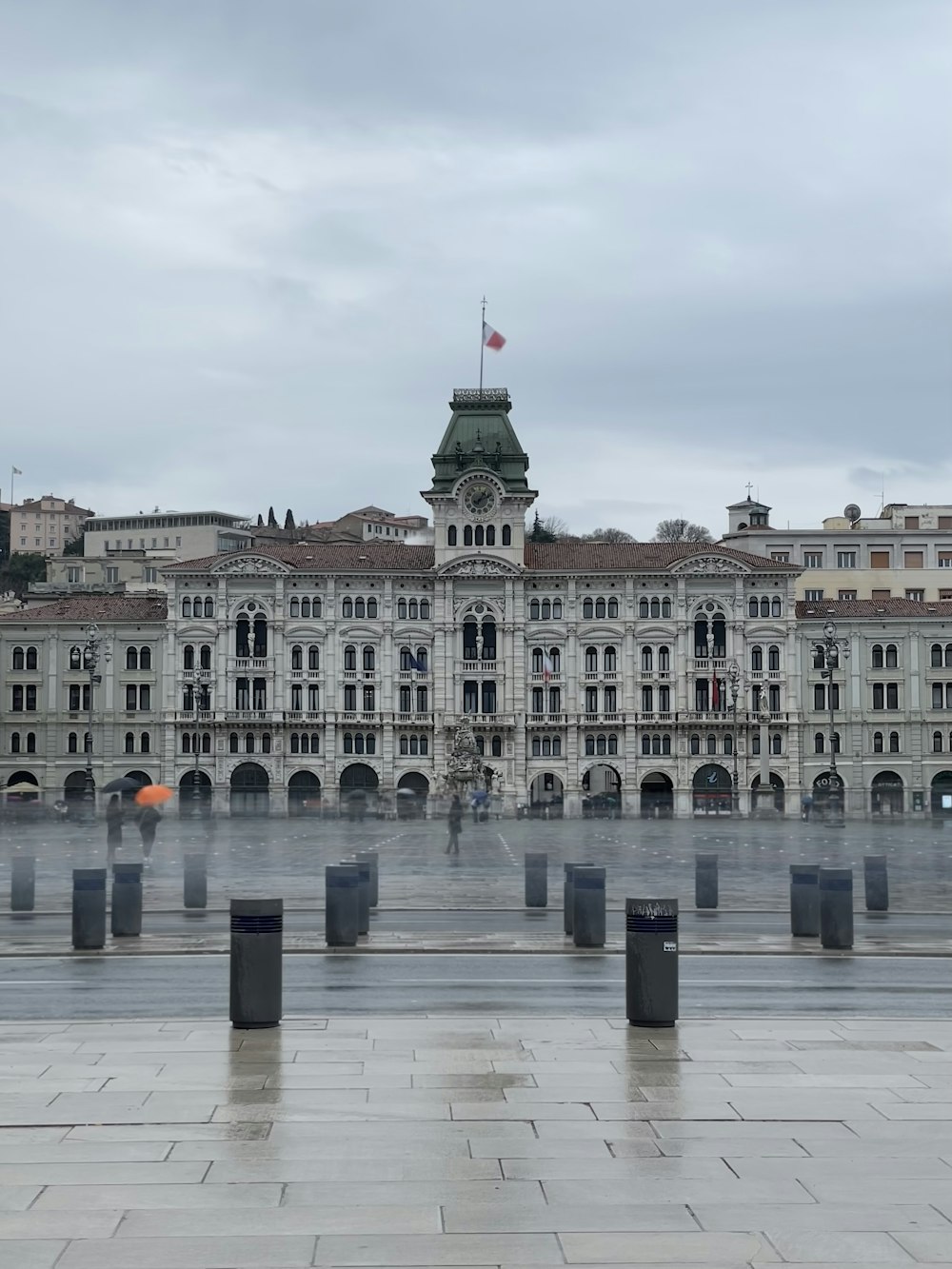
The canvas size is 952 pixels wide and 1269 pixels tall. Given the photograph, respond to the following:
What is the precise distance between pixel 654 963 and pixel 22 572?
169788mm

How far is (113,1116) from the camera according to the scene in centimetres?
1235

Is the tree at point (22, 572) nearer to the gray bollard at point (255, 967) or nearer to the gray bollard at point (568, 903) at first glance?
the gray bollard at point (568, 903)

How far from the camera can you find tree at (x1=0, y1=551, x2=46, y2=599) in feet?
583

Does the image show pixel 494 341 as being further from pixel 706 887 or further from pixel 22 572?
pixel 22 572

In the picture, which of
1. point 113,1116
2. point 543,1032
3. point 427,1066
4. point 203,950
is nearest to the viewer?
point 113,1116

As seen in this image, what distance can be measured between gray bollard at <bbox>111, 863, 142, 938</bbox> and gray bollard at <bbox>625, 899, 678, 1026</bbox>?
412 inches

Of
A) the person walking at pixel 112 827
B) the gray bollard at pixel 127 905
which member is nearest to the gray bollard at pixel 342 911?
the gray bollard at pixel 127 905

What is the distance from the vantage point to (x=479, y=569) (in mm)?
105312

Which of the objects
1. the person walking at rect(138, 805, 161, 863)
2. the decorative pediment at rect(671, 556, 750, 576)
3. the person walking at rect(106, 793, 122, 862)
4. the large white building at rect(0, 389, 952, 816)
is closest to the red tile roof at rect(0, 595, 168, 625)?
the large white building at rect(0, 389, 952, 816)

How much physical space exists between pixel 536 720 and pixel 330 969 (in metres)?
84.4

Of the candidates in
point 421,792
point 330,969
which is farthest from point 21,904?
point 421,792

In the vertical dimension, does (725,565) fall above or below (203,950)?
above

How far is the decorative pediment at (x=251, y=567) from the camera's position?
104312mm

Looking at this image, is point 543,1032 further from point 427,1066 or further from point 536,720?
point 536,720
